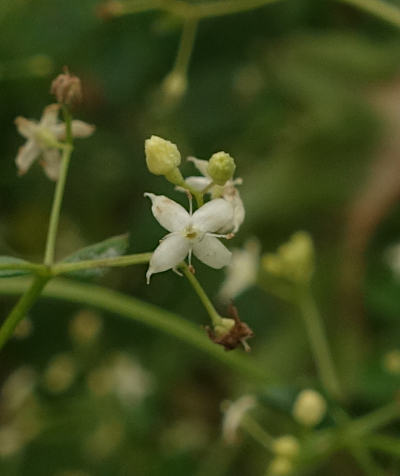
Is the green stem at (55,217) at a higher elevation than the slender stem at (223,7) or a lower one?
lower

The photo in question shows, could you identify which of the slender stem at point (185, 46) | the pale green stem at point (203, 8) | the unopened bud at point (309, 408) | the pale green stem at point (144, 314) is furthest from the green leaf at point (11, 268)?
the slender stem at point (185, 46)

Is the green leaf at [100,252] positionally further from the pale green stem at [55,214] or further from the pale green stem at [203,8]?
the pale green stem at [203,8]

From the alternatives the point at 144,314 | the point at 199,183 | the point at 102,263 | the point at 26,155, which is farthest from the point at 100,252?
the point at 144,314

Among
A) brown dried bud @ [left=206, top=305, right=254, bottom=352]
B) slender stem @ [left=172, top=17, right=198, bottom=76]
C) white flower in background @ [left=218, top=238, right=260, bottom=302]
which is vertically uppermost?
slender stem @ [left=172, top=17, right=198, bottom=76]

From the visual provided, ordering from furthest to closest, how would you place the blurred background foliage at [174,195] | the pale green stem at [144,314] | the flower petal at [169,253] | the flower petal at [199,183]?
the blurred background foliage at [174,195]
the pale green stem at [144,314]
the flower petal at [199,183]
the flower petal at [169,253]

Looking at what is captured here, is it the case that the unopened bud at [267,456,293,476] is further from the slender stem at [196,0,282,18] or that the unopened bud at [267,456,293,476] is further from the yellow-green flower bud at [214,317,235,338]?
the slender stem at [196,0,282,18]

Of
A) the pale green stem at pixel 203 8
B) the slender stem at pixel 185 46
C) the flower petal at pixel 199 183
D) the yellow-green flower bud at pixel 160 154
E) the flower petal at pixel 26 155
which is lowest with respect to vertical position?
the yellow-green flower bud at pixel 160 154

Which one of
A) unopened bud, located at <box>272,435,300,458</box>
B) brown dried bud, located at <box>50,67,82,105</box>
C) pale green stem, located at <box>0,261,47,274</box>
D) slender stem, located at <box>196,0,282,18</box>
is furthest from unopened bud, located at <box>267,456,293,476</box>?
slender stem, located at <box>196,0,282,18</box>
